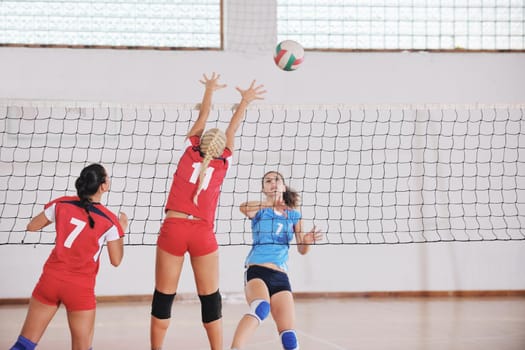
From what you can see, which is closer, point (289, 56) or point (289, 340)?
point (289, 340)

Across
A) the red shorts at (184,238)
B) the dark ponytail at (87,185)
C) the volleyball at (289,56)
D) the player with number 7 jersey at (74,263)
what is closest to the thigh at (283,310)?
the red shorts at (184,238)

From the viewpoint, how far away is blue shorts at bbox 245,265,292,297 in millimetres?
4707

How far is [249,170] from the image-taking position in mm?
9367

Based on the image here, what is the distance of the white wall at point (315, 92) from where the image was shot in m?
9.23

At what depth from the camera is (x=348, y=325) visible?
6.86 metres

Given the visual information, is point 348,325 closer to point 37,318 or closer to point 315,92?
point 37,318

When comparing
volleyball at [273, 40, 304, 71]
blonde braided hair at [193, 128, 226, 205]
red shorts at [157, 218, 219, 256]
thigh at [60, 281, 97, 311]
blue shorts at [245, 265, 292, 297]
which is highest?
volleyball at [273, 40, 304, 71]

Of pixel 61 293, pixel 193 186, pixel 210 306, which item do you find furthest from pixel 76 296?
pixel 193 186

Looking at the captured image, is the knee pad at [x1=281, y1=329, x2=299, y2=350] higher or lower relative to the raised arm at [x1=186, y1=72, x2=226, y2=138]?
lower

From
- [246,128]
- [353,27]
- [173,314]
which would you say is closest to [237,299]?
[173,314]

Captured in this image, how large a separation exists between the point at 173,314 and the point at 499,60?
6011 millimetres

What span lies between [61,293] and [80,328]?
25 cm

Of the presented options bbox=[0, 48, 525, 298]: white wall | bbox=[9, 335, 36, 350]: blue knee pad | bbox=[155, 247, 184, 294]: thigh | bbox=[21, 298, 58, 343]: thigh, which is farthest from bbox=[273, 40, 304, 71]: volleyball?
bbox=[0, 48, 525, 298]: white wall

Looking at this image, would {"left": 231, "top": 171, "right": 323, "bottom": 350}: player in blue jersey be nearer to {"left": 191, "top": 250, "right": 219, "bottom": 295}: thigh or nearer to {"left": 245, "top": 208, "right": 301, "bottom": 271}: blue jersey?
{"left": 245, "top": 208, "right": 301, "bottom": 271}: blue jersey
